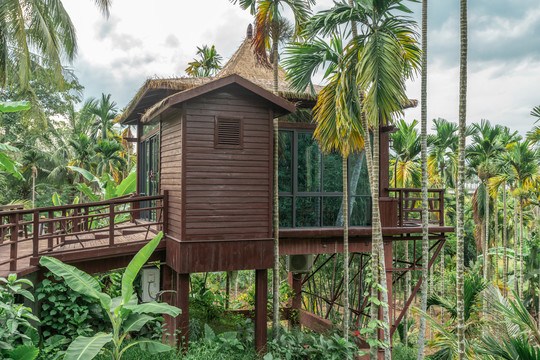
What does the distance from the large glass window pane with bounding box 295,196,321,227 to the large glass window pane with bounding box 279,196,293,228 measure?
0.19 m

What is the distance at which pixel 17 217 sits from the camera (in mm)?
7172

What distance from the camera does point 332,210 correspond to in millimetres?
10297

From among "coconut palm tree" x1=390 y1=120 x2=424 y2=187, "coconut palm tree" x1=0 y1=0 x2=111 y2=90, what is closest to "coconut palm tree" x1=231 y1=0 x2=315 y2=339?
"coconut palm tree" x1=0 y1=0 x2=111 y2=90

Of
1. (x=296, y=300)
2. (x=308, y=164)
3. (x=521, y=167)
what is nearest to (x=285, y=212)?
(x=308, y=164)

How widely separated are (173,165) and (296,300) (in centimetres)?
652

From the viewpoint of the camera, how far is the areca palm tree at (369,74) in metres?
7.39

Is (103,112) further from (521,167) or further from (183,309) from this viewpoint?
(521,167)

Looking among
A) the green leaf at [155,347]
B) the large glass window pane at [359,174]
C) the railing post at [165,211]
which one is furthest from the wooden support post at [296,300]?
the green leaf at [155,347]

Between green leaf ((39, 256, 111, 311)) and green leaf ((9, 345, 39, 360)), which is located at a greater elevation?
green leaf ((39, 256, 111, 311))

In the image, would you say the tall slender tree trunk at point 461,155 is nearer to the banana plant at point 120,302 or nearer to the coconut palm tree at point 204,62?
the banana plant at point 120,302

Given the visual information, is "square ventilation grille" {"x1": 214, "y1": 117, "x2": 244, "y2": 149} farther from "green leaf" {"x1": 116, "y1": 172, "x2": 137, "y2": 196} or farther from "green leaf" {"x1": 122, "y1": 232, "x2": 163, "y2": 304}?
"green leaf" {"x1": 116, "y1": 172, "x2": 137, "y2": 196}

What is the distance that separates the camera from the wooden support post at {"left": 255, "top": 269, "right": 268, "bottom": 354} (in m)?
8.59

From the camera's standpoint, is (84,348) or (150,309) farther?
(150,309)

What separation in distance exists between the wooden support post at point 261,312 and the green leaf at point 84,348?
296 centimetres
